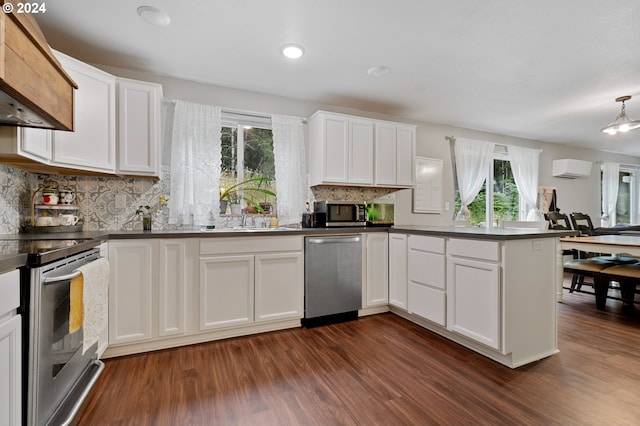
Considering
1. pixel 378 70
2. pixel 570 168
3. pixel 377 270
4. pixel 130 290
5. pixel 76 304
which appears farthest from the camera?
pixel 570 168

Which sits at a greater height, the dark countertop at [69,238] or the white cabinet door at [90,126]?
the white cabinet door at [90,126]

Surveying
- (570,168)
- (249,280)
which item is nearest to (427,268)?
(249,280)

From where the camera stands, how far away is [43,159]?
193 centimetres

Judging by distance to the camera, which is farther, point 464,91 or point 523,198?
point 523,198

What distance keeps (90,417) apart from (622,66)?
475 cm

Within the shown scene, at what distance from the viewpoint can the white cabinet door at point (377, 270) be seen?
308cm

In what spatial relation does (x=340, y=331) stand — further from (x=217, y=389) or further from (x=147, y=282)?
(x=147, y=282)

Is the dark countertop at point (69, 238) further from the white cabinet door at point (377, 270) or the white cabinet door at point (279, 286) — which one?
the white cabinet door at point (279, 286)

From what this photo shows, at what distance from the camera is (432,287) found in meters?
2.63

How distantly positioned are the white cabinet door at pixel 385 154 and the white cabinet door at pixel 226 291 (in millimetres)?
1858

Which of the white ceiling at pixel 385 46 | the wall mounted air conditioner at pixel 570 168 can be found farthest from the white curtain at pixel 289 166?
the wall mounted air conditioner at pixel 570 168

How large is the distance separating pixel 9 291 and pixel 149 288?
49.6 inches

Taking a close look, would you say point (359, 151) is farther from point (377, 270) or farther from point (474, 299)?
point (474, 299)

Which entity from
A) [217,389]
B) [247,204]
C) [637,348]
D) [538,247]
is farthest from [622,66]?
[217,389]
